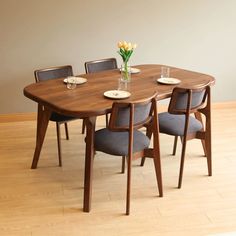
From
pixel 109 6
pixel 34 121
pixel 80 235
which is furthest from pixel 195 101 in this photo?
pixel 34 121

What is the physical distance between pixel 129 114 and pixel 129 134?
5.2 inches

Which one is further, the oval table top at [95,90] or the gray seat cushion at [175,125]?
the gray seat cushion at [175,125]

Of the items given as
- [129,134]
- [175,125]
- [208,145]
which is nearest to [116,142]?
[129,134]

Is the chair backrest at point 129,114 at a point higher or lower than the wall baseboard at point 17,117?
higher

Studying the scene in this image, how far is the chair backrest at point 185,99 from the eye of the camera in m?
2.66

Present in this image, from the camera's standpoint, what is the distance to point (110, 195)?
2787 millimetres

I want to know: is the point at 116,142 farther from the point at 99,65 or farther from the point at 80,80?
the point at 99,65

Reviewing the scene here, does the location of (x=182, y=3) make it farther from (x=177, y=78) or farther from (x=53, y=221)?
(x=53, y=221)

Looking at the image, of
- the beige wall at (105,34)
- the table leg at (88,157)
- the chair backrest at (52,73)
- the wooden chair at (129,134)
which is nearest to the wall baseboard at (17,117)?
the beige wall at (105,34)

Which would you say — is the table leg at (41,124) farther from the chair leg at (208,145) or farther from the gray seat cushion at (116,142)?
the chair leg at (208,145)

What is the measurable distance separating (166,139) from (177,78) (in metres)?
0.76

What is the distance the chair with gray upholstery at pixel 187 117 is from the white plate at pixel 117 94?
325 mm

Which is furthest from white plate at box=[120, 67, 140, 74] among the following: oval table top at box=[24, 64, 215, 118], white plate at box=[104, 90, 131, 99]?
white plate at box=[104, 90, 131, 99]

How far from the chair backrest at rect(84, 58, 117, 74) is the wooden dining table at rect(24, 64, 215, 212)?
0.23 meters
